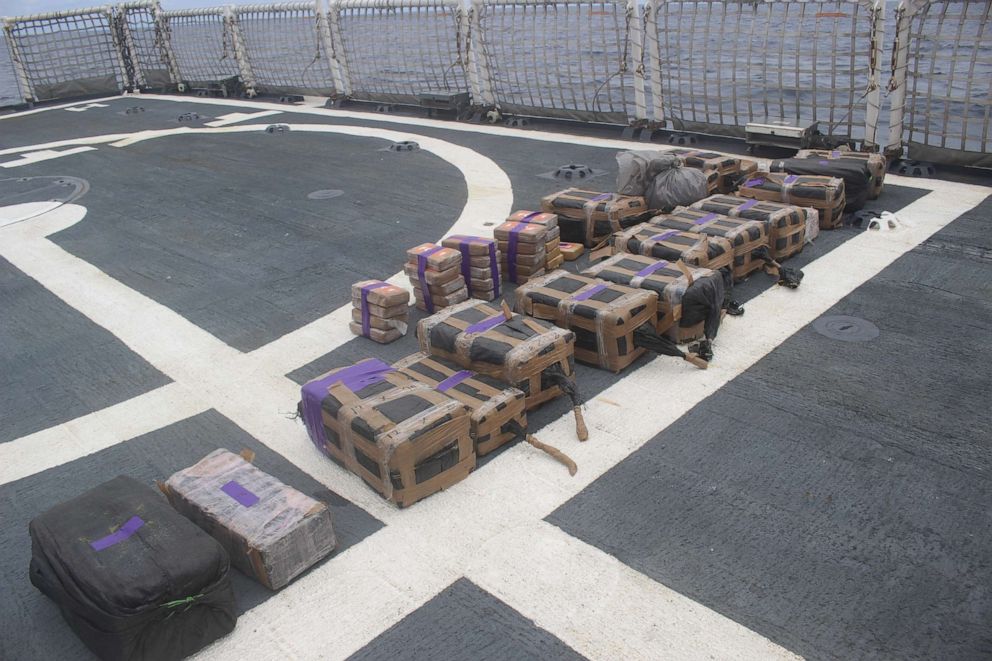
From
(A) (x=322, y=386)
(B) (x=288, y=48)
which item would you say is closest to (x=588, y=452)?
(A) (x=322, y=386)

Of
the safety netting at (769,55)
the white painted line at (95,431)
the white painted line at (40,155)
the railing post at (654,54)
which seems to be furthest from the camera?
the white painted line at (40,155)

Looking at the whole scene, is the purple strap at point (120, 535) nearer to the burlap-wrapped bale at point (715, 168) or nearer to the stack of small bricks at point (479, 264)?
the stack of small bricks at point (479, 264)

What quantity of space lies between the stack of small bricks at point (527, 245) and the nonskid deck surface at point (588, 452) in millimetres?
1481

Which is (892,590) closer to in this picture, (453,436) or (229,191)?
(453,436)

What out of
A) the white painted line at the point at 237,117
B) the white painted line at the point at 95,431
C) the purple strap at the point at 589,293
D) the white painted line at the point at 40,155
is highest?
the white painted line at the point at 237,117

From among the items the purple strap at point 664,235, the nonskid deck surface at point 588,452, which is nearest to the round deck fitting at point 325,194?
the nonskid deck surface at point 588,452

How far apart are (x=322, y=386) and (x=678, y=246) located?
4003 millimetres

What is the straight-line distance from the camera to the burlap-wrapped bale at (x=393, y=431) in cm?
519

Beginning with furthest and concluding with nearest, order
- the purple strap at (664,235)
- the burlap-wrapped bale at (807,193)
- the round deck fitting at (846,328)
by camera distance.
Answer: the burlap-wrapped bale at (807,193) → the purple strap at (664,235) → the round deck fitting at (846,328)

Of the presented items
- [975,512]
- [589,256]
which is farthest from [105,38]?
[975,512]

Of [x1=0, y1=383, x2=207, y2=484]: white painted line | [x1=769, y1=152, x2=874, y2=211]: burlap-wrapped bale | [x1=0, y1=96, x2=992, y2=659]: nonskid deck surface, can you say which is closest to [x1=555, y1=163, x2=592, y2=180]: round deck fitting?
[x1=0, y1=96, x2=992, y2=659]: nonskid deck surface

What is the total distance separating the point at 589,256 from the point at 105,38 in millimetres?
25646

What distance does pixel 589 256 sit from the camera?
9289 mm

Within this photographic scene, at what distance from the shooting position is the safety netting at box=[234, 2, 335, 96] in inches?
829
